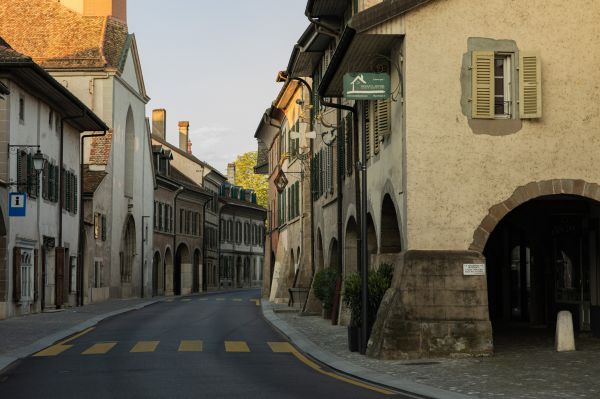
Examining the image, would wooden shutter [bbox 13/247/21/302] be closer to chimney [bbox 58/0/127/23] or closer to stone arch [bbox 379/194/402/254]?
stone arch [bbox 379/194/402/254]

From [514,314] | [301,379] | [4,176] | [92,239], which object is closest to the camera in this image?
[301,379]

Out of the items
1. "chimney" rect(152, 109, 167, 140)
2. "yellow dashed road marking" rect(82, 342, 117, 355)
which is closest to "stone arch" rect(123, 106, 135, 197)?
"chimney" rect(152, 109, 167, 140)

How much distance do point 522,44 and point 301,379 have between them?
7964 millimetres

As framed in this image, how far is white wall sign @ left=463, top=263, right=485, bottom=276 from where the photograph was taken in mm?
19859

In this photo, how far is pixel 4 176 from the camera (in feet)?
114

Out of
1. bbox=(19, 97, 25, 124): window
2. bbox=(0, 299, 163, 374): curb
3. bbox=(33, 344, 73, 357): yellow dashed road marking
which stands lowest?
bbox=(33, 344, 73, 357): yellow dashed road marking

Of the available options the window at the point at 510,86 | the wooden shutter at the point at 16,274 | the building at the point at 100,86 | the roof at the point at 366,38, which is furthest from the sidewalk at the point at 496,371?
the building at the point at 100,86

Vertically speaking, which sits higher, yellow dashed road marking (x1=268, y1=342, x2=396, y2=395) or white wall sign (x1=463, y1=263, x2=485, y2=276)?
white wall sign (x1=463, y1=263, x2=485, y2=276)

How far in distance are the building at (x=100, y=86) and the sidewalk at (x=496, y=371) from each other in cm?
3287

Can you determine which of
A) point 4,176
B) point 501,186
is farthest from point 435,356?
point 4,176

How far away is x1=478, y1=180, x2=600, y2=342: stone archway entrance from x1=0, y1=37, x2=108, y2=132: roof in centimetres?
1506

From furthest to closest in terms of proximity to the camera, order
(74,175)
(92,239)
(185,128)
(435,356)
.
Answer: (185,128) → (92,239) → (74,175) → (435,356)

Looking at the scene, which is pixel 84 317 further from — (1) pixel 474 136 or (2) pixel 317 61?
(1) pixel 474 136

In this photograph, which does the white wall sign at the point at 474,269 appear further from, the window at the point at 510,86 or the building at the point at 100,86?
the building at the point at 100,86
